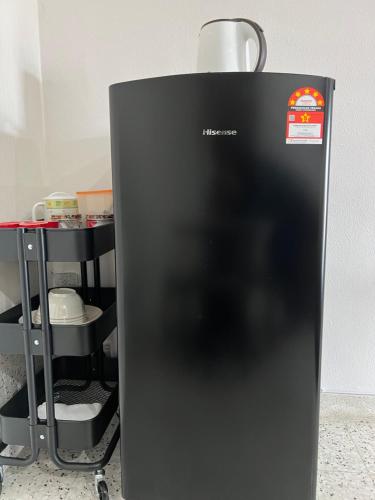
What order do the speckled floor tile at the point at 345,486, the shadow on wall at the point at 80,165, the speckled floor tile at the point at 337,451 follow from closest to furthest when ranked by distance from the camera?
the speckled floor tile at the point at 345,486 < the speckled floor tile at the point at 337,451 < the shadow on wall at the point at 80,165

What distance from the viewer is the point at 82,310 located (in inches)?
41.9

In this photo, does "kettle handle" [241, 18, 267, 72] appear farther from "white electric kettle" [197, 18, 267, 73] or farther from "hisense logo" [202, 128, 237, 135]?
"hisense logo" [202, 128, 237, 135]

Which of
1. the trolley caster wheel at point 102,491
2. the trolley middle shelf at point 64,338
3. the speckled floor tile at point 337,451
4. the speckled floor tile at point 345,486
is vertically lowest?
the speckled floor tile at point 345,486

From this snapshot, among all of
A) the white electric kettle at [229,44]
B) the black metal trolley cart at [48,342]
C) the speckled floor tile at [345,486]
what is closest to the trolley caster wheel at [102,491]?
the black metal trolley cart at [48,342]

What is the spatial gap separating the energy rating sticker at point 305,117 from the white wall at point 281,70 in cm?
53

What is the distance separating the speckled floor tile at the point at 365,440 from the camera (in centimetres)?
119

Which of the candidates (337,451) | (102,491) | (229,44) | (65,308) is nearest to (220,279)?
(65,308)

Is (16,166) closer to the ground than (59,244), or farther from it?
farther from it

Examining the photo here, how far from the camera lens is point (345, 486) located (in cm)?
109

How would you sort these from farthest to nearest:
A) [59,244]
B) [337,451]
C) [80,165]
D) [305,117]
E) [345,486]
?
[80,165] → [337,451] → [345,486] → [59,244] → [305,117]

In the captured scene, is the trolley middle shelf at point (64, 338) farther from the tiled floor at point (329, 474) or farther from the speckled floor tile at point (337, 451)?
the speckled floor tile at point (337, 451)

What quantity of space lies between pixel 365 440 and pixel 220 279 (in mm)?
884

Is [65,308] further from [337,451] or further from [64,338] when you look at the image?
[337,451]

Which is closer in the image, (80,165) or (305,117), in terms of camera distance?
(305,117)
